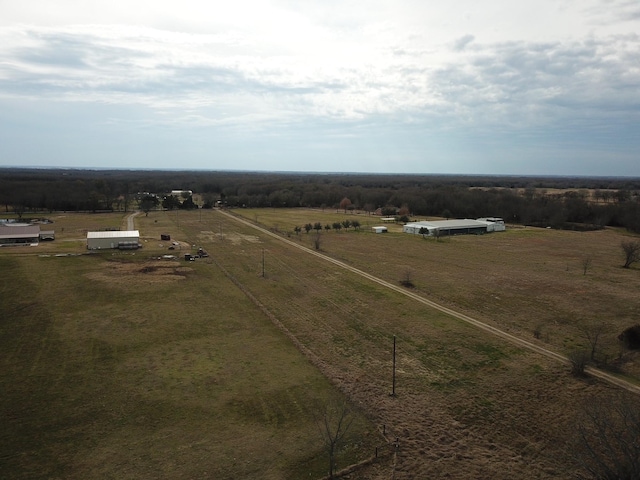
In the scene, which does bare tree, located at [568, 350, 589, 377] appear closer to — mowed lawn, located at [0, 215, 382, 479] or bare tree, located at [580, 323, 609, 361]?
bare tree, located at [580, 323, 609, 361]

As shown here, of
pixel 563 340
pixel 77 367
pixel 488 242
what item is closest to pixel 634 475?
pixel 563 340

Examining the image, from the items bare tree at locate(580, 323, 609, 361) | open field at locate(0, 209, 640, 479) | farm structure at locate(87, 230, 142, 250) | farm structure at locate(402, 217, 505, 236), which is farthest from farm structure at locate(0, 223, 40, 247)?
bare tree at locate(580, 323, 609, 361)

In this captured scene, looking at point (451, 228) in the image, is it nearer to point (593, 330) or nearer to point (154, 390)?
point (593, 330)

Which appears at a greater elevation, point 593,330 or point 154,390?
point 593,330

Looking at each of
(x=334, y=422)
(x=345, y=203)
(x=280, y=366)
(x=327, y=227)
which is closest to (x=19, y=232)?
→ (x=327, y=227)

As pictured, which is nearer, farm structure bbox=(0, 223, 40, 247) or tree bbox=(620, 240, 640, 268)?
tree bbox=(620, 240, 640, 268)

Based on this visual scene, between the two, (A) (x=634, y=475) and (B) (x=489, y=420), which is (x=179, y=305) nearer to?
(B) (x=489, y=420)

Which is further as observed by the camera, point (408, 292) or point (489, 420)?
point (408, 292)
